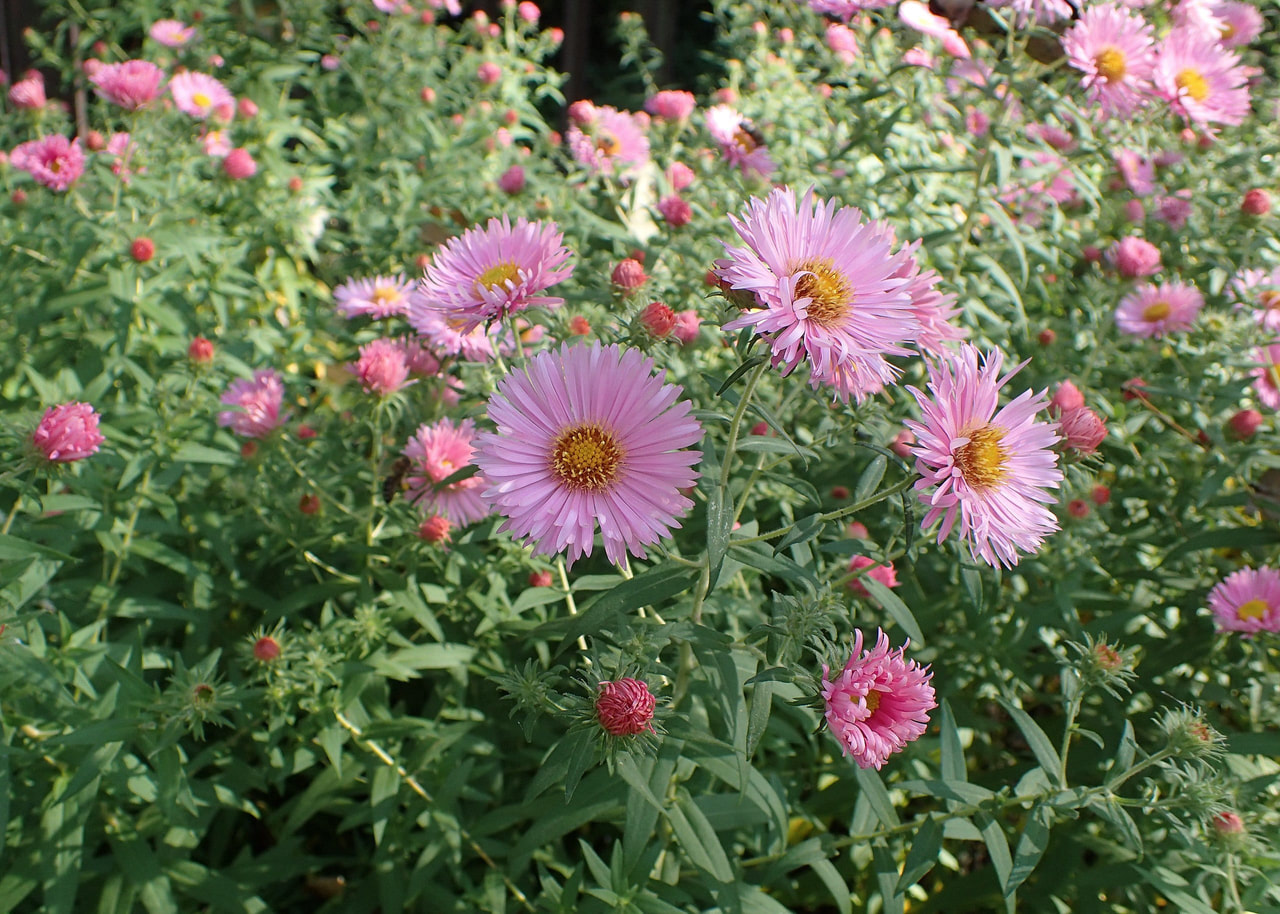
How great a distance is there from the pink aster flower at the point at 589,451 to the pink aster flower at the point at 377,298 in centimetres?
86

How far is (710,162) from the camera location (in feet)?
10.3

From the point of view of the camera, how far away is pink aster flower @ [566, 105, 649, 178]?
2740 mm

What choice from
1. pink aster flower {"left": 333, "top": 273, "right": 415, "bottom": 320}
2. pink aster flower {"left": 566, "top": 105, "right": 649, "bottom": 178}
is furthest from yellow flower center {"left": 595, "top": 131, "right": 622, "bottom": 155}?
pink aster flower {"left": 333, "top": 273, "right": 415, "bottom": 320}

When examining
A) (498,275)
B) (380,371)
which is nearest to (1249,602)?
(498,275)

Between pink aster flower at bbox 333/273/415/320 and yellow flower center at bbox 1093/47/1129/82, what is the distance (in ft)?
5.47

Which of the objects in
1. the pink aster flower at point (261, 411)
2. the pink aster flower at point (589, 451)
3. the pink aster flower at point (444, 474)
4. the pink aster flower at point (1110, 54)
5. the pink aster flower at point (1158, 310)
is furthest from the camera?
the pink aster flower at point (1158, 310)

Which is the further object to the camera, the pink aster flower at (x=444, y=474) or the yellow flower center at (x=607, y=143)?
the yellow flower center at (x=607, y=143)

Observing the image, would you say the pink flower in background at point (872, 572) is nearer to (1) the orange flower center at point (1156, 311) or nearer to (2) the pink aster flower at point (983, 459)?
(2) the pink aster flower at point (983, 459)

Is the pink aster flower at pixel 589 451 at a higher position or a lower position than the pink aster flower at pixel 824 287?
lower

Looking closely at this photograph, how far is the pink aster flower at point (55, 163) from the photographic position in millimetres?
2473

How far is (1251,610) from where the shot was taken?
1838 mm

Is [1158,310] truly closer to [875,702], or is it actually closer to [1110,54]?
[1110,54]

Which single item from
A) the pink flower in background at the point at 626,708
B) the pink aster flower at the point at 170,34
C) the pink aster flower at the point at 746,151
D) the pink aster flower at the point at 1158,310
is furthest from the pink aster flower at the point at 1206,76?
the pink aster flower at the point at 170,34

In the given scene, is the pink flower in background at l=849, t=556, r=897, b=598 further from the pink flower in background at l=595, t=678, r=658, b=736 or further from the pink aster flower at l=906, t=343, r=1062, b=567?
the pink flower in background at l=595, t=678, r=658, b=736
